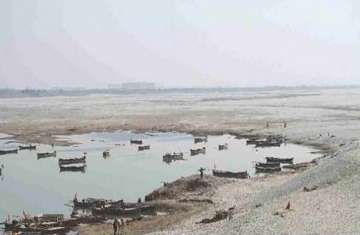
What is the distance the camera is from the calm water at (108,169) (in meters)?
45.8

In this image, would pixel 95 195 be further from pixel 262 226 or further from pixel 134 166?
pixel 262 226

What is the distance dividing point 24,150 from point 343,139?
38834 millimetres

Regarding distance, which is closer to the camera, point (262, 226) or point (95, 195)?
point (262, 226)

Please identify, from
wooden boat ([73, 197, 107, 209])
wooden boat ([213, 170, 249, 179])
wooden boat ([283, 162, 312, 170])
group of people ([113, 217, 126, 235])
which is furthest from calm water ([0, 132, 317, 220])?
group of people ([113, 217, 126, 235])

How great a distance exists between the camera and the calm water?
45822 mm

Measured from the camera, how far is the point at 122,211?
37000 millimetres

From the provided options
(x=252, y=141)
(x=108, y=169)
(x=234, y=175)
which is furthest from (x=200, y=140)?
(x=234, y=175)

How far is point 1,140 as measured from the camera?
3460 inches

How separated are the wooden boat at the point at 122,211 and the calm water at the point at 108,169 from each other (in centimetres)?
386

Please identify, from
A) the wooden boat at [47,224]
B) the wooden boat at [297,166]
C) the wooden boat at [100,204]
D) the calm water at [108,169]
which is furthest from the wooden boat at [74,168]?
the wooden boat at [47,224]

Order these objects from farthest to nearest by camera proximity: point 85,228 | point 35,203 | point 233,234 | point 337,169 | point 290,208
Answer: point 35,203, point 337,169, point 85,228, point 290,208, point 233,234

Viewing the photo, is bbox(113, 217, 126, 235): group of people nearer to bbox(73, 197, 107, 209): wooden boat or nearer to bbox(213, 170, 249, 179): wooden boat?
bbox(73, 197, 107, 209): wooden boat

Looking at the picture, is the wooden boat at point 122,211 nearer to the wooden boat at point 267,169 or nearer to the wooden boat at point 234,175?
the wooden boat at point 234,175

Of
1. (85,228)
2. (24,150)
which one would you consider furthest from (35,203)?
(24,150)
